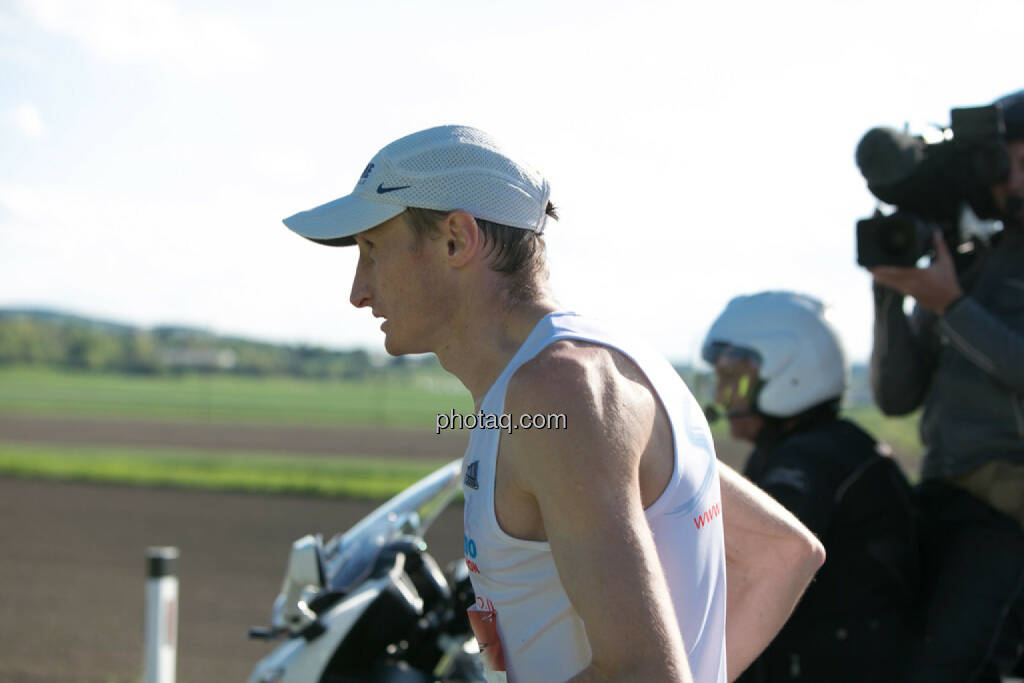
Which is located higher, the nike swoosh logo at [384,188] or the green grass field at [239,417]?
the green grass field at [239,417]

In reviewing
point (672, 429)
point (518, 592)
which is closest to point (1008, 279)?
point (672, 429)

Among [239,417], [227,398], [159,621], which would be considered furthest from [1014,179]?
[227,398]

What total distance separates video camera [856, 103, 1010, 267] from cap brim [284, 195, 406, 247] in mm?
2189

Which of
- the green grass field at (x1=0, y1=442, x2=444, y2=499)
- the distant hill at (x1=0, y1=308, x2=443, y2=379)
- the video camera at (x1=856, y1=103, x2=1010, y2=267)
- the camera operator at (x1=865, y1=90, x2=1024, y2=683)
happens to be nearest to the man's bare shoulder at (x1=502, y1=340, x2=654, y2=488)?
the camera operator at (x1=865, y1=90, x2=1024, y2=683)

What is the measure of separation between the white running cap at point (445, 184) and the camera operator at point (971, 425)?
197 centimetres

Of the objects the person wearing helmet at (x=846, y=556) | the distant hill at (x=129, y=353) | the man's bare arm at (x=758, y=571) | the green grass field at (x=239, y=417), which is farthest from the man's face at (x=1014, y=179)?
the distant hill at (x=129, y=353)

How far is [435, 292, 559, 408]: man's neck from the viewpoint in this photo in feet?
6.30

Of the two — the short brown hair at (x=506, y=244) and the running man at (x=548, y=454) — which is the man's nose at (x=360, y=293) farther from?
the short brown hair at (x=506, y=244)

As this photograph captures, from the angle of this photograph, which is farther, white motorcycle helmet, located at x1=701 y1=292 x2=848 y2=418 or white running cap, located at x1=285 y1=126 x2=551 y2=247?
white motorcycle helmet, located at x1=701 y1=292 x2=848 y2=418

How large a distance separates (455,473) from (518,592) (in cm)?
174

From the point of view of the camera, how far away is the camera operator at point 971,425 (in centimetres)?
306

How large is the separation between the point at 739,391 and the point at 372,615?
1.66m

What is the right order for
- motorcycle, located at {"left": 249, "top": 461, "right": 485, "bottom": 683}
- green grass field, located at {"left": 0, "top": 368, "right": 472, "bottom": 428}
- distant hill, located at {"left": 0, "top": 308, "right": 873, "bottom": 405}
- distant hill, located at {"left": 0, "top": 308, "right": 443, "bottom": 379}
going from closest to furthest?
motorcycle, located at {"left": 249, "top": 461, "right": 485, "bottom": 683} < green grass field, located at {"left": 0, "top": 368, "right": 472, "bottom": 428} < distant hill, located at {"left": 0, "top": 308, "right": 873, "bottom": 405} < distant hill, located at {"left": 0, "top": 308, "right": 443, "bottom": 379}

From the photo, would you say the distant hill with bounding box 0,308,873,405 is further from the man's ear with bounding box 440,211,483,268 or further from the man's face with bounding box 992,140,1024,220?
the man's ear with bounding box 440,211,483,268
